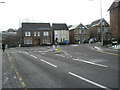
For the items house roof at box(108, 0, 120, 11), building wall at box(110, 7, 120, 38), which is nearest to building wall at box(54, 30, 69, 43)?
building wall at box(110, 7, 120, 38)

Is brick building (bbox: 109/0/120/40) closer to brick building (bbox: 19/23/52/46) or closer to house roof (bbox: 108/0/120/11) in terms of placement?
house roof (bbox: 108/0/120/11)

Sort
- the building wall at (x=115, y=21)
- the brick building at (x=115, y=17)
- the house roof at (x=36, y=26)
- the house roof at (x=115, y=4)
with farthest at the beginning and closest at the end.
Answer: the house roof at (x=36, y=26) → the building wall at (x=115, y=21) → the brick building at (x=115, y=17) → the house roof at (x=115, y=4)

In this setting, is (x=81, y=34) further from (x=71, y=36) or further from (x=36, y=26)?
(x=36, y=26)

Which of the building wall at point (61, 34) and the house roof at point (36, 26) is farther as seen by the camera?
the building wall at point (61, 34)

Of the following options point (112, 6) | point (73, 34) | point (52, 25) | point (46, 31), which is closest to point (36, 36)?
point (46, 31)

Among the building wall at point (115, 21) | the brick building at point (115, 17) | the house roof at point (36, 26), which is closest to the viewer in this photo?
the brick building at point (115, 17)

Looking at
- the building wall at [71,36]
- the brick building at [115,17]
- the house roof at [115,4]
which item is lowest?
the building wall at [71,36]

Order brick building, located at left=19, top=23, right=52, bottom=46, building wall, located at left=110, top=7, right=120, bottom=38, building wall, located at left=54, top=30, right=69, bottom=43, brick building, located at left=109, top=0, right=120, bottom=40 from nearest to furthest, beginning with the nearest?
brick building, located at left=109, top=0, right=120, bottom=40
building wall, located at left=110, top=7, right=120, bottom=38
brick building, located at left=19, top=23, right=52, bottom=46
building wall, located at left=54, top=30, right=69, bottom=43

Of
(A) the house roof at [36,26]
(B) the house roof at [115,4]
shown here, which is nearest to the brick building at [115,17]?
(B) the house roof at [115,4]

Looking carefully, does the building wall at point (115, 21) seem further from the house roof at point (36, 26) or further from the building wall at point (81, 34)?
the house roof at point (36, 26)

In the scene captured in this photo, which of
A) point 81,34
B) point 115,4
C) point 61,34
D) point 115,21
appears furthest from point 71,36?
point 115,4

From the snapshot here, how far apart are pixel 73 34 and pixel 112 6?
123 ft

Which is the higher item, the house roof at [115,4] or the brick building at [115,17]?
the house roof at [115,4]

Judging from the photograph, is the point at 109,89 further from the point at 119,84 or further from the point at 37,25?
the point at 37,25
